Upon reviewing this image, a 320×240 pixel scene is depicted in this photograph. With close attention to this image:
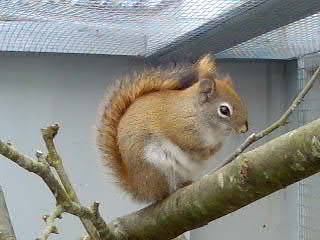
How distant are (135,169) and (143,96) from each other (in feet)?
0.59

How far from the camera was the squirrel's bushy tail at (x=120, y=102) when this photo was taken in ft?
3.64

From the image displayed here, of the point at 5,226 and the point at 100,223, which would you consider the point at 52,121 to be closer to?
the point at 5,226

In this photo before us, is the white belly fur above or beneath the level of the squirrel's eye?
beneath

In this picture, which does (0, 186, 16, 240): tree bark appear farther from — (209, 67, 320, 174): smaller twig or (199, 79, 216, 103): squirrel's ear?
(199, 79, 216, 103): squirrel's ear

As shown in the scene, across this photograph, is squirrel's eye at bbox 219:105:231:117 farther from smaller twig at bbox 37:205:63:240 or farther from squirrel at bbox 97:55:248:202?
smaller twig at bbox 37:205:63:240

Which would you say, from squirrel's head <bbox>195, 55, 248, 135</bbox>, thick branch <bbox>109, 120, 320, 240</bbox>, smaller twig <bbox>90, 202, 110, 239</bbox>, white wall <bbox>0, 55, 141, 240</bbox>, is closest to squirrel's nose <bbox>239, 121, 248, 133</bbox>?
squirrel's head <bbox>195, 55, 248, 135</bbox>

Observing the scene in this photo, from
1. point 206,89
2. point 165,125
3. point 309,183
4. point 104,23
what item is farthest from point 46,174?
point 309,183

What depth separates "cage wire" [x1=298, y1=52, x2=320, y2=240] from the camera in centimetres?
180

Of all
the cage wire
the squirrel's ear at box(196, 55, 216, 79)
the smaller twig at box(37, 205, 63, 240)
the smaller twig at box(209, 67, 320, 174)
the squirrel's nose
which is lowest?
the cage wire

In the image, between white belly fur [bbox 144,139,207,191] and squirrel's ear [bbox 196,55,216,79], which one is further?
squirrel's ear [bbox 196,55,216,79]

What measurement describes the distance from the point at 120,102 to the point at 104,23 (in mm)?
391

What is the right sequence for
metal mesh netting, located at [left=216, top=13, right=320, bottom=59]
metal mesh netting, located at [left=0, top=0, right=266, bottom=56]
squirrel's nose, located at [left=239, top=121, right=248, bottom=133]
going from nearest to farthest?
1. squirrel's nose, located at [left=239, top=121, right=248, bottom=133]
2. metal mesh netting, located at [left=0, top=0, right=266, bottom=56]
3. metal mesh netting, located at [left=216, top=13, right=320, bottom=59]

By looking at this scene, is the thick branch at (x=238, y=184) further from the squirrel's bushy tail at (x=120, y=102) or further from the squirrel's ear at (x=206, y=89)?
the squirrel's ear at (x=206, y=89)

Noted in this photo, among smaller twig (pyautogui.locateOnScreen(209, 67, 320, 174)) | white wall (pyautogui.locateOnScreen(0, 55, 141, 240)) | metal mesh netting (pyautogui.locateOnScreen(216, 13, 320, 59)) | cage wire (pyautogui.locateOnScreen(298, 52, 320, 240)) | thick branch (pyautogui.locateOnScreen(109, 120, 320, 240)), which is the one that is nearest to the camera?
thick branch (pyautogui.locateOnScreen(109, 120, 320, 240))
